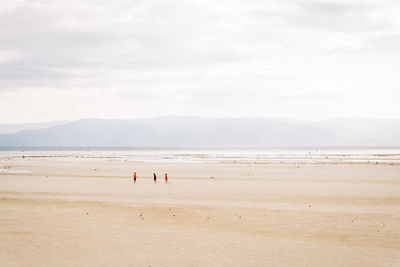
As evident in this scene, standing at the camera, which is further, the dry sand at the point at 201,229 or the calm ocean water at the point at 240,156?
the calm ocean water at the point at 240,156

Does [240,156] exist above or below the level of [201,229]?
below

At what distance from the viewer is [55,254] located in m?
10.8

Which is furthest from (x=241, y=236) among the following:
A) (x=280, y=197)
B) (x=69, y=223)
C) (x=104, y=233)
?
(x=280, y=197)

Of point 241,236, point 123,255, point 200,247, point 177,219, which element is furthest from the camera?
point 177,219

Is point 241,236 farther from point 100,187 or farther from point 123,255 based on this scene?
point 100,187

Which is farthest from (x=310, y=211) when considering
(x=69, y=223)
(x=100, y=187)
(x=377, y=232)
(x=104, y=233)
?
(x=100, y=187)

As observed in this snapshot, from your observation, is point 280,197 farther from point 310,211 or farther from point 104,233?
point 104,233

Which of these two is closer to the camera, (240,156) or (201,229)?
(201,229)

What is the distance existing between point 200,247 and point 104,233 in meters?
3.83

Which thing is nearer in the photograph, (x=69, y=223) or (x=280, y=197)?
(x=69, y=223)

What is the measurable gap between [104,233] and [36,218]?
4.50 metres

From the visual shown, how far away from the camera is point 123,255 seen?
1062 centimetres

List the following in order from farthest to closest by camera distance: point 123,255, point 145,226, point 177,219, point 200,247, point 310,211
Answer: point 310,211 < point 177,219 < point 145,226 < point 200,247 < point 123,255

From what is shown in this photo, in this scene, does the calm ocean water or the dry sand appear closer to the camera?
the dry sand
